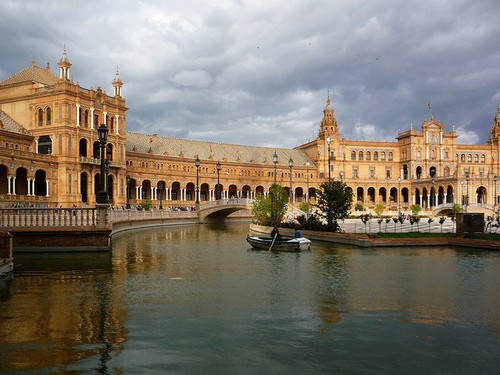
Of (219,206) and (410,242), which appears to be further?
(219,206)

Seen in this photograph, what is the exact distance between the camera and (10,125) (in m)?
65.1

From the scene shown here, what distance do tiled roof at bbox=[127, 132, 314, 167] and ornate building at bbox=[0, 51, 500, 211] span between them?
29 centimetres

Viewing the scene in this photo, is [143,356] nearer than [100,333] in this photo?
Yes

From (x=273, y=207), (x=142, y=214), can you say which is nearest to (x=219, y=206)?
(x=142, y=214)

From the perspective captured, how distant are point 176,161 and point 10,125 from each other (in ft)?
116

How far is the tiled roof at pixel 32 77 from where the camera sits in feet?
230

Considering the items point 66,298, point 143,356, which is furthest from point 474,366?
point 66,298

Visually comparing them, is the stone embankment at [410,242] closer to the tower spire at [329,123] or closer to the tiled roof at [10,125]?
the tiled roof at [10,125]

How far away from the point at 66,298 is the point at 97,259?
8944mm

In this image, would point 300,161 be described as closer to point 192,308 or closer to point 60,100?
point 60,100

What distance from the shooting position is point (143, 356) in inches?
361

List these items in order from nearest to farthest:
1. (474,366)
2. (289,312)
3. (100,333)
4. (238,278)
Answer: (474,366), (100,333), (289,312), (238,278)

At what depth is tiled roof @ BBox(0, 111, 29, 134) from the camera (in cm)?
6367

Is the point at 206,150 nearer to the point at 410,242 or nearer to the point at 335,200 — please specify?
the point at 335,200
